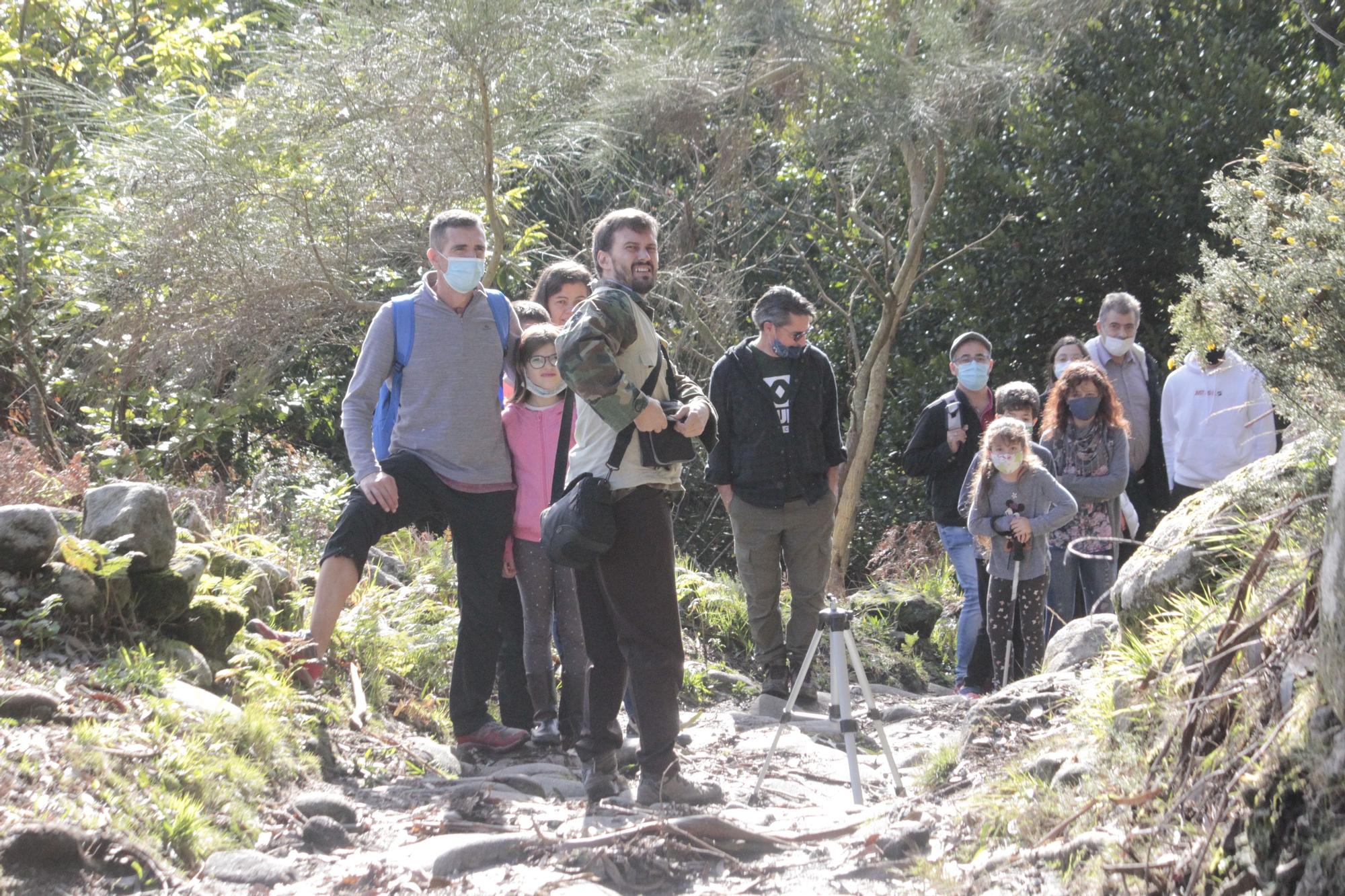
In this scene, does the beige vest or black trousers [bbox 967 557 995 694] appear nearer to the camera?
the beige vest

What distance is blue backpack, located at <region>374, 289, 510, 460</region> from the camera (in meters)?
5.70

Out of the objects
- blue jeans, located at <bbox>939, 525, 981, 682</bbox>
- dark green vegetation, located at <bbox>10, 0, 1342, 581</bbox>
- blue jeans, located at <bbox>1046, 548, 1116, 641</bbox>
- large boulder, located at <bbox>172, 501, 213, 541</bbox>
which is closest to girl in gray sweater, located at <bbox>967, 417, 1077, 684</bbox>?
blue jeans, located at <bbox>1046, 548, 1116, 641</bbox>

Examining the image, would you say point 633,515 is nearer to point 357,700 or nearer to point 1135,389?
point 357,700

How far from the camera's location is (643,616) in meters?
4.64

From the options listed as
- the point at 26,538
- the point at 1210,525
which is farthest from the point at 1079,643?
the point at 26,538

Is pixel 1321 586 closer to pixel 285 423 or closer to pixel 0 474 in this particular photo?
pixel 0 474

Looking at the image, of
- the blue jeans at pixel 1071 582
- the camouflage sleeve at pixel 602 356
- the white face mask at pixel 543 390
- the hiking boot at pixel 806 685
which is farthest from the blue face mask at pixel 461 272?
the blue jeans at pixel 1071 582

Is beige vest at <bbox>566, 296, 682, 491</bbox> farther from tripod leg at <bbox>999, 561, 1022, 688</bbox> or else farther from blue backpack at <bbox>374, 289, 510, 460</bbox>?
tripod leg at <bbox>999, 561, 1022, 688</bbox>

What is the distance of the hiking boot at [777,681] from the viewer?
24.3 ft

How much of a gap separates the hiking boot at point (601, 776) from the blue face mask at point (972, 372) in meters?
3.80

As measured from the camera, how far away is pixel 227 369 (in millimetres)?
9594

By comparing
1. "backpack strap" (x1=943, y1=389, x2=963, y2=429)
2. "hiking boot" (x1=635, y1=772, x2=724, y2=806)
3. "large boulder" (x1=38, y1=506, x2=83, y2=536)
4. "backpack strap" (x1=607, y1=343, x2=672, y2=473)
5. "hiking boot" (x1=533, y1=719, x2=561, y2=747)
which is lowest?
"hiking boot" (x1=533, y1=719, x2=561, y2=747)

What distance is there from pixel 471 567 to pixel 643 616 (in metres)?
1.34

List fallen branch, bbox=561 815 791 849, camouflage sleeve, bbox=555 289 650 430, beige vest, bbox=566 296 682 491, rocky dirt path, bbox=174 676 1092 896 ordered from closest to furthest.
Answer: rocky dirt path, bbox=174 676 1092 896, fallen branch, bbox=561 815 791 849, camouflage sleeve, bbox=555 289 650 430, beige vest, bbox=566 296 682 491
